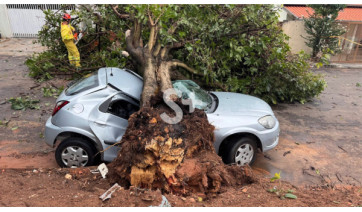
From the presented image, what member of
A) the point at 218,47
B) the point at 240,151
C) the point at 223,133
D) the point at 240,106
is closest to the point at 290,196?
the point at 240,151

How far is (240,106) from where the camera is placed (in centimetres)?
509

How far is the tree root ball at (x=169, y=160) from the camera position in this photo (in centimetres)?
371

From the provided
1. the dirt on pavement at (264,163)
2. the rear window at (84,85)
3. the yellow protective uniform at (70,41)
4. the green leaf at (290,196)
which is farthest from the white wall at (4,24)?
the green leaf at (290,196)

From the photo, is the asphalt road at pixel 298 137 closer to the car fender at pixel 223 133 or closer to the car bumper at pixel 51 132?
the car bumper at pixel 51 132

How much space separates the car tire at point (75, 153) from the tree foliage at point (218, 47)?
2489mm

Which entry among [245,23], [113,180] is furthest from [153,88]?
[245,23]

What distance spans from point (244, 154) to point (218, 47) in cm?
315

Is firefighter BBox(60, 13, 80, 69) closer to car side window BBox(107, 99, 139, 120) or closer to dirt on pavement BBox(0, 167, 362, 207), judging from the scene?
car side window BBox(107, 99, 139, 120)

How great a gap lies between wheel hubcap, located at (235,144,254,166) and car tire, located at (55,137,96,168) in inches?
94.7

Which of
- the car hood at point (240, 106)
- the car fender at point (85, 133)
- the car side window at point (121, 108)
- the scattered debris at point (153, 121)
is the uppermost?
the car hood at point (240, 106)

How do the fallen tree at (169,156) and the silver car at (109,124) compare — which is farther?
the silver car at (109,124)

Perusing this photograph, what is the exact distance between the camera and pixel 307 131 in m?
6.62

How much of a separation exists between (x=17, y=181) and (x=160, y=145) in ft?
7.03

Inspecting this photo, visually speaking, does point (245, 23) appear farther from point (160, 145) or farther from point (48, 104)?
point (48, 104)
